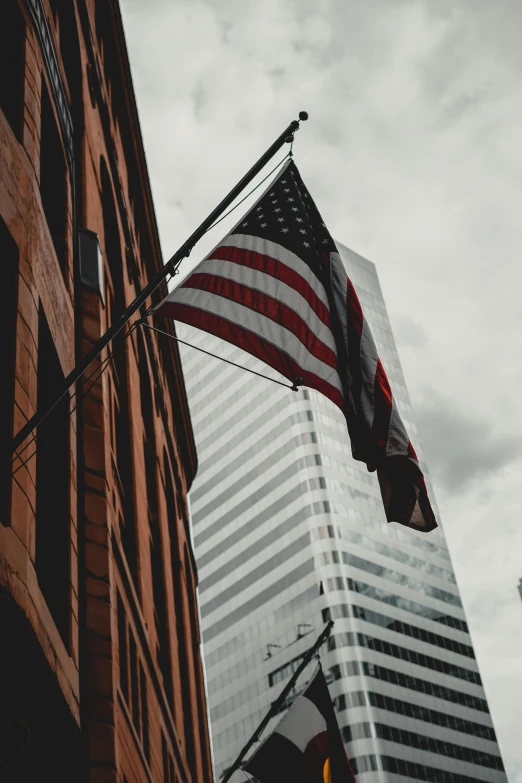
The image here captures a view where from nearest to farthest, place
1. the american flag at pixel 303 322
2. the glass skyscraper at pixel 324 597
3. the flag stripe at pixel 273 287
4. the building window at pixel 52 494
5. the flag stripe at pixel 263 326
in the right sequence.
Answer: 1. the american flag at pixel 303 322
2. the flag stripe at pixel 263 326
3. the flag stripe at pixel 273 287
4. the building window at pixel 52 494
5. the glass skyscraper at pixel 324 597

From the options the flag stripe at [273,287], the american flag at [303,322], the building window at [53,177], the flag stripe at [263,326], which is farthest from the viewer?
the building window at [53,177]

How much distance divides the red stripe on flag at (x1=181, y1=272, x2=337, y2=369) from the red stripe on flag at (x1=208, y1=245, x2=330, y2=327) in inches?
12.1

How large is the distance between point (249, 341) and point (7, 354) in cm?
283

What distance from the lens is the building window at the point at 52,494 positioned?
12.8m

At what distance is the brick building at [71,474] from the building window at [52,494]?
0.02 m

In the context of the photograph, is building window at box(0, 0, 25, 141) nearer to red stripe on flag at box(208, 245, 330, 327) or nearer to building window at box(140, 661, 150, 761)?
red stripe on flag at box(208, 245, 330, 327)

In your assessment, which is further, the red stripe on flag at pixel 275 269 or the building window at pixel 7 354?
the red stripe on flag at pixel 275 269

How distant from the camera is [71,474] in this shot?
551 inches

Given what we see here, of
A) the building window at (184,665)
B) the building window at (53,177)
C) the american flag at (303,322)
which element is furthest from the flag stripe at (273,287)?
the building window at (184,665)

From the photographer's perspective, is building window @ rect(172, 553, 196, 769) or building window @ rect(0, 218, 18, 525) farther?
building window @ rect(172, 553, 196, 769)

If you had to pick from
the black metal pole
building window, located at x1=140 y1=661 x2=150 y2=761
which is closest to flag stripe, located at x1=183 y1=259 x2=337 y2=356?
the black metal pole

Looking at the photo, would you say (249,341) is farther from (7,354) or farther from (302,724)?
(302,724)

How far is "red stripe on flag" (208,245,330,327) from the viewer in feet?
37.1

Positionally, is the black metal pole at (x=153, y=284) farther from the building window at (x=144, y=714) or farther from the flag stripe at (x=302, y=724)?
the building window at (x=144, y=714)
